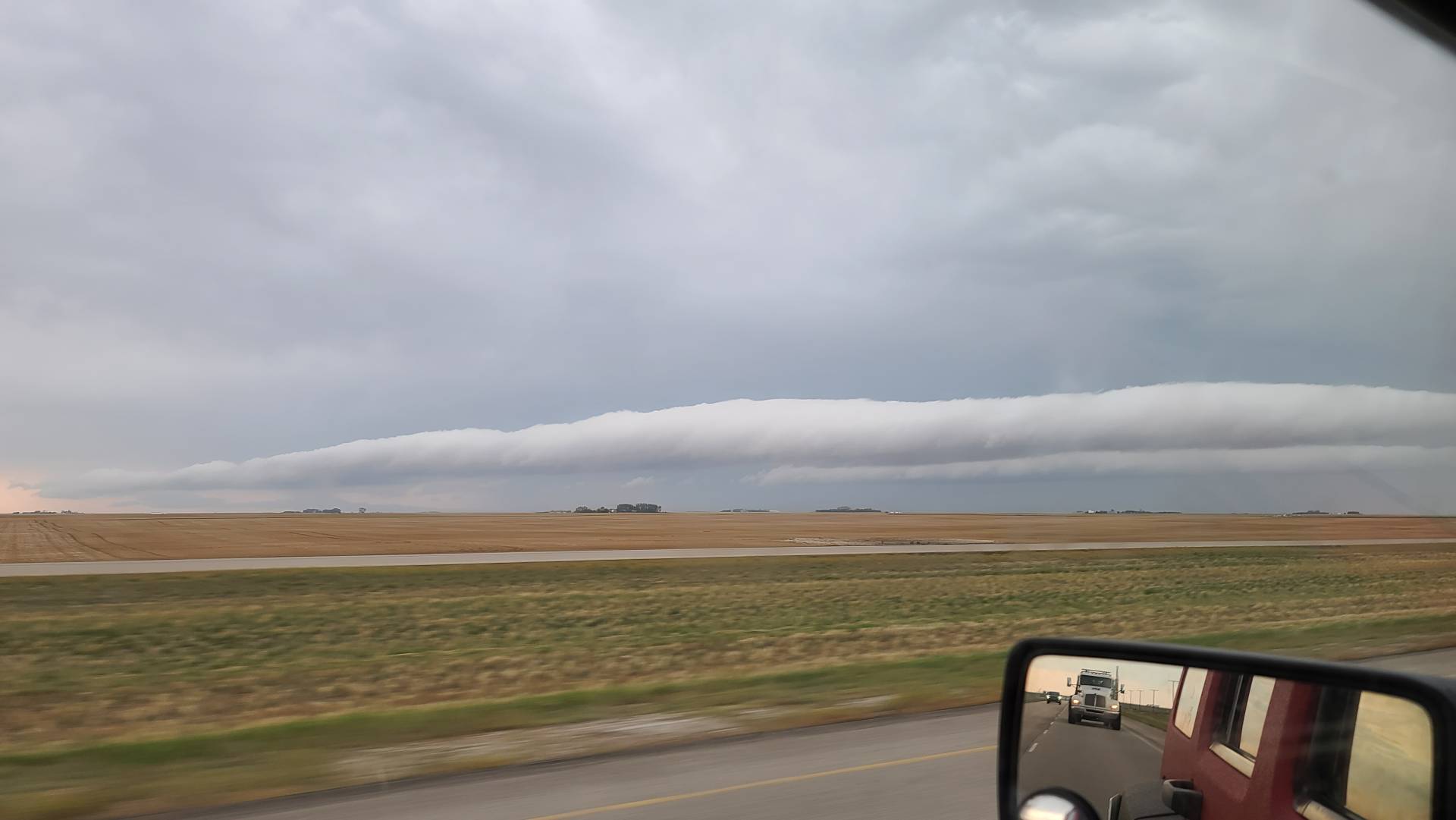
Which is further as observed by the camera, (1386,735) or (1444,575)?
(1444,575)

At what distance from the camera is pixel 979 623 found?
908 inches

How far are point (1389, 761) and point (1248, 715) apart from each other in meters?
0.38

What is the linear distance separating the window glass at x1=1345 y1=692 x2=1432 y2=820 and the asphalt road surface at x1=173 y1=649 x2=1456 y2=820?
493 centimetres

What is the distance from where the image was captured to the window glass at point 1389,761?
1657mm

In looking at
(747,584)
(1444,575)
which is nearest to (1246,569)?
(1444,575)

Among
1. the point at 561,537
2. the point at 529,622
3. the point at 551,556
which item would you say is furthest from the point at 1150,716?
the point at 561,537

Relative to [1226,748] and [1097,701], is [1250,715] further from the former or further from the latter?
[1097,701]

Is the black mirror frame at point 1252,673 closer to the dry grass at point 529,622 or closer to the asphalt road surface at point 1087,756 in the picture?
the asphalt road surface at point 1087,756

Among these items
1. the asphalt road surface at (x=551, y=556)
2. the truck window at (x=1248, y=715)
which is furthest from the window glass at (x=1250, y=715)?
the asphalt road surface at (x=551, y=556)

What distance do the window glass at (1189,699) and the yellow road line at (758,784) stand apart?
5.12m

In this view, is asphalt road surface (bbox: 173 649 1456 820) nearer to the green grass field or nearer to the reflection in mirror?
the green grass field

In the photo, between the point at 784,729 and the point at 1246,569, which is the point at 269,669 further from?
the point at 1246,569

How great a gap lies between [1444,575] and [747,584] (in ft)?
91.4

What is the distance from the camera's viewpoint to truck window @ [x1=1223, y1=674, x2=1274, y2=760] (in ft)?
6.60
